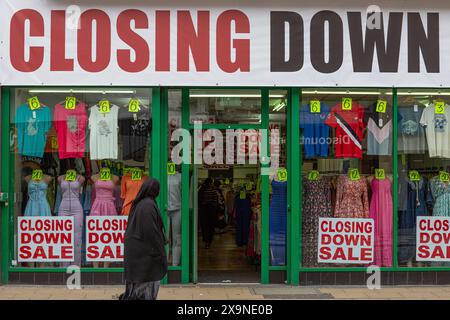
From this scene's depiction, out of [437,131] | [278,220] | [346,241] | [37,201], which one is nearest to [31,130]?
[37,201]

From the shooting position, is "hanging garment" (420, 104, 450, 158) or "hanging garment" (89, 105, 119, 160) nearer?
"hanging garment" (89, 105, 119, 160)

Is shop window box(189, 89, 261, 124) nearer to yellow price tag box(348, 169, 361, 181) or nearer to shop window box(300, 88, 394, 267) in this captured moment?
shop window box(300, 88, 394, 267)

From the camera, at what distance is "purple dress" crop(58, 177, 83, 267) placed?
10125mm

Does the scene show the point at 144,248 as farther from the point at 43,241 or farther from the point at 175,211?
the point at 43,241

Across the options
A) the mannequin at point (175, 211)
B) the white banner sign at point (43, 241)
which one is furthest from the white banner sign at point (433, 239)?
the white banner sign at point (43, 241)

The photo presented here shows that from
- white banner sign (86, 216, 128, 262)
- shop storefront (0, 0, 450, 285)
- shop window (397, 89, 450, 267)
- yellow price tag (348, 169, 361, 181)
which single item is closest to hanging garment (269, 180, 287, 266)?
shop storefront (0, 0, 450, 285)

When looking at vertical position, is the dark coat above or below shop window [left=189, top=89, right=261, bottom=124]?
below

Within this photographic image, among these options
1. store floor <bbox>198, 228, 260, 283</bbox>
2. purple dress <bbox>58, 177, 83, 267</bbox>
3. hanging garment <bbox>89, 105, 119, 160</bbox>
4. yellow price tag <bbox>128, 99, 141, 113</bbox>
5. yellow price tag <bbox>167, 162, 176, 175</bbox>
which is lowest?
store floor <bbox>198, 228, 260, 283</bbox>

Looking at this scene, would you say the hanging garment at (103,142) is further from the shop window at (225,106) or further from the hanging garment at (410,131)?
the hanging garment at (410,131)

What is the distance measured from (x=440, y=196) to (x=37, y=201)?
6.49 metres

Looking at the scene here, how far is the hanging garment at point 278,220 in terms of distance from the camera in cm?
1038

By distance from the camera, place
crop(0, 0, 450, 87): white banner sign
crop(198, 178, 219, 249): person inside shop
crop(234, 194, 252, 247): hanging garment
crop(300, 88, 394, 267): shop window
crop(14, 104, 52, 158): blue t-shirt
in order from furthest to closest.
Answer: crop(198, 178, 219, 249): person inside shop, crop(234, 194, 252, 247): hanging garment, crop(300, 88, 394, 267): shop window, crop(14, 104, 52, 158): blue t-shirt, crop(0, 0, 450, 87): white banner sign

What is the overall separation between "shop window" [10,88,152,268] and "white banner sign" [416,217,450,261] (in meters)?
4.53

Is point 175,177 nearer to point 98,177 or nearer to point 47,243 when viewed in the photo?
point 98,177
